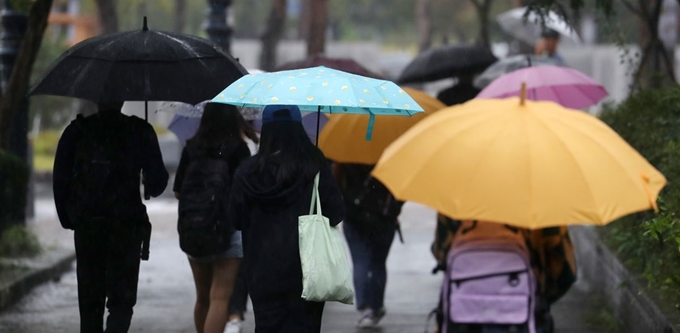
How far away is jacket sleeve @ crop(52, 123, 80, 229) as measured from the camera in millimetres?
6871

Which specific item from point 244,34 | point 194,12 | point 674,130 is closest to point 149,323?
point 674,130

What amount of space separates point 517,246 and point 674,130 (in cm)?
461

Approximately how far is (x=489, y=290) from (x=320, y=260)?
42.7 inches

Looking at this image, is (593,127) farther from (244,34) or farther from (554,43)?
(244,34)

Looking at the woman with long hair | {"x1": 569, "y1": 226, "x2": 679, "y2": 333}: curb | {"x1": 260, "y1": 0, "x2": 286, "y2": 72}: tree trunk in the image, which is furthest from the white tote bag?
{"x1": 260, "y1": 0, "x2": 286, "y2": 72}: tree trunk

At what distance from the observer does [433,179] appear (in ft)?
16.7

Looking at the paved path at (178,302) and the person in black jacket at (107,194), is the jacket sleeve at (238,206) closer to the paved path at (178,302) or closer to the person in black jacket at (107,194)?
the person in black jacket at (107,194)

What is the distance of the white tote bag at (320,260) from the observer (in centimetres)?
585

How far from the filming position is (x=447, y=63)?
11680 millimetres

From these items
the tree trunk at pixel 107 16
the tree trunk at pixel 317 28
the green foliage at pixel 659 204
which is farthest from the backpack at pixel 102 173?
the tree trunk at pixel 107 16

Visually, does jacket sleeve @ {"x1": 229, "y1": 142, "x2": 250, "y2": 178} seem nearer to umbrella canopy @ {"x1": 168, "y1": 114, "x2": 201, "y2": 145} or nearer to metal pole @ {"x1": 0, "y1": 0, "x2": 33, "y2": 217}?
umbrella canopy @ {"x1": 168, "y1": 114, "x2": 201, "y2": 145}

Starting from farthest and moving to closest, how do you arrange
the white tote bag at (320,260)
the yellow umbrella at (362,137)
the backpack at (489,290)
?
the yellow umbrella at (362,137)
the white tote bag at (320,260)
the backpack at (489,290)

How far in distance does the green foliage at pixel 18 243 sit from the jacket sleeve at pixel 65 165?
4.98 meters

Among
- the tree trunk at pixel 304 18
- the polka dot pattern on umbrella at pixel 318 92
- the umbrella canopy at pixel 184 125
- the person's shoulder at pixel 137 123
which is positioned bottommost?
the tree trunk at pixel 304 18
